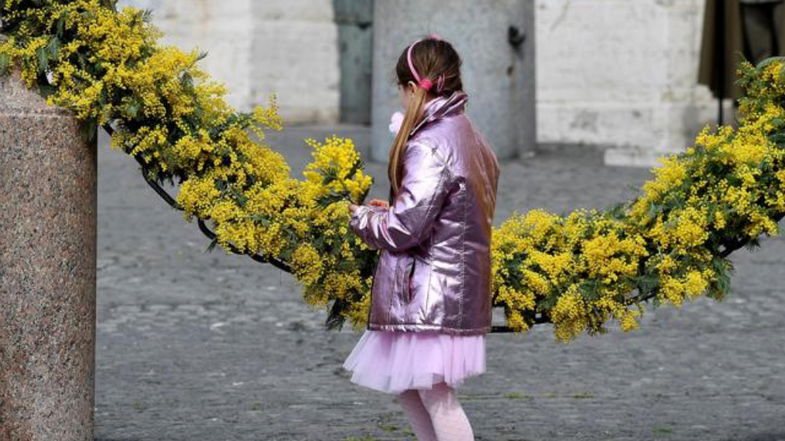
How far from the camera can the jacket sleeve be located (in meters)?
4.69

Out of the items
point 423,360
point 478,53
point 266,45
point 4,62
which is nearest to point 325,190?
point 423,360

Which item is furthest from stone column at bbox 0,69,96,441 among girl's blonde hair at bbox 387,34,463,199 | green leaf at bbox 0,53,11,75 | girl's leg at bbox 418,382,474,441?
girl's leg at bbox 418,382,474,441

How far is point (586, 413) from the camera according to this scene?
6.44 m

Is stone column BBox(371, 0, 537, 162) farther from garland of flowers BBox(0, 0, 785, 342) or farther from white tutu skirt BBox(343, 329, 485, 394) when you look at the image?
white tutu skirt BBox(343, 329, 485, 394)

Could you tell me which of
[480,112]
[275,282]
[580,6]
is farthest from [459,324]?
[580,6]

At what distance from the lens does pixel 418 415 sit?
5012 millimetres

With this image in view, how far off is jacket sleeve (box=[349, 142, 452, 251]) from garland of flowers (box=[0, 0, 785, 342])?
36cm

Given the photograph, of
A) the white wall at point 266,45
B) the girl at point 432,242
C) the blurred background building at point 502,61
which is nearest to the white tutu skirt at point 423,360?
the girl at point 432,242

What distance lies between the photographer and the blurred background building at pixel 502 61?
13539mm

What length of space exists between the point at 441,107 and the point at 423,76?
0.10 metres

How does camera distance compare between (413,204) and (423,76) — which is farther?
(423,76)

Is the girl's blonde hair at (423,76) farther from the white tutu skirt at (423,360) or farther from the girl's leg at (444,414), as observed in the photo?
the girl's leg at (444,414)

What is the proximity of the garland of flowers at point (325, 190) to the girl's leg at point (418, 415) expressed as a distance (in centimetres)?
36

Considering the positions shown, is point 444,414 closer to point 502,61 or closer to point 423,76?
point 423,76
